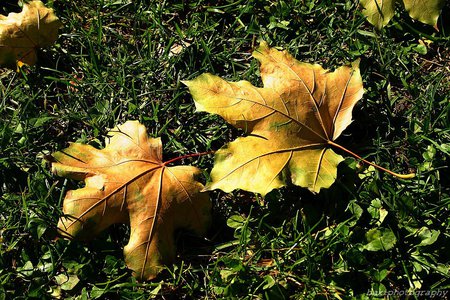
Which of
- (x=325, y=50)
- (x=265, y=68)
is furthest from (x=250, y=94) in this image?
(x=325, y=50)

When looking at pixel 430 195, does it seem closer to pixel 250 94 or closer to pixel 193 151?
pixel 250 94

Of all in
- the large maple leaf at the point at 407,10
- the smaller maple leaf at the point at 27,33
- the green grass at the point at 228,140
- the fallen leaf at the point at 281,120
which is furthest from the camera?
the smaller maple leaf at the point at 27,33

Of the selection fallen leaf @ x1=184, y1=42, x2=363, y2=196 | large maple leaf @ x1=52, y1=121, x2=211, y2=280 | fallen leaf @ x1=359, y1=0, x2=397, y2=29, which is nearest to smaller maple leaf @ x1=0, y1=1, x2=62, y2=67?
large maple leaf @ x1=52, y1=121, x2=211, y2=280

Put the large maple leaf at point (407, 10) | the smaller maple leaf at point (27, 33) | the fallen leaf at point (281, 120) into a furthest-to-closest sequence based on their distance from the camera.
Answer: the smaller maple leaf at point (27, 33), the large maple leaf at point (407, 10), the fallen leaf at point (281, 120)

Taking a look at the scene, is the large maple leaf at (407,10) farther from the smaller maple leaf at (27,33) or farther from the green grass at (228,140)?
the smaller maple leaf at (27,33)

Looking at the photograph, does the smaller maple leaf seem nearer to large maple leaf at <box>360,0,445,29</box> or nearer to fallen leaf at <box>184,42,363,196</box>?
fallen leaf at <box>184,42,363,196</box>

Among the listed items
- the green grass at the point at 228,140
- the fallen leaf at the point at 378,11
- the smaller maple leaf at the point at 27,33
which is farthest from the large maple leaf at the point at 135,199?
the fallen leaf at the point at 378,11

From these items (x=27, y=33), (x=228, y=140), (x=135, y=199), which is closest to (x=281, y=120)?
(x=228, y=140)
